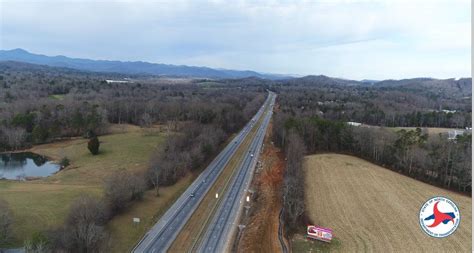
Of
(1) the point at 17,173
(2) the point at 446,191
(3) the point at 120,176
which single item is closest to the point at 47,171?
(1) the point at 17,173

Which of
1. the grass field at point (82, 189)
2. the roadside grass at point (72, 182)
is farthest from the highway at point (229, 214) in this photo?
the roadside grass at point (72, 182)

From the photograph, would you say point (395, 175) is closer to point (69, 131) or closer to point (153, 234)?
point (153, 234)

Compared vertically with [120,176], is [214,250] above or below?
below

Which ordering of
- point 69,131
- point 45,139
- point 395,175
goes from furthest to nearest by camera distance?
point 69,131 → point 45,139 → point 395,175

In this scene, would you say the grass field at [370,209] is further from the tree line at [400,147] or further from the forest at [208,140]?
the forest at [208,140]

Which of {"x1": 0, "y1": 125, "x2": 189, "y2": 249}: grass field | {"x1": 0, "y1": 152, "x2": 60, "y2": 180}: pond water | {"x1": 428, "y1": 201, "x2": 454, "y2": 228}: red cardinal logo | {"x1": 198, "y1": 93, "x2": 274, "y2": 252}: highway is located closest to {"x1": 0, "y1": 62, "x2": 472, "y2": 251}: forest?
{"x1": 0, "y1": 125, "x2": 189, "y2": 249}: grass field

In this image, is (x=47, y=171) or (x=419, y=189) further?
(x=47, y=171)

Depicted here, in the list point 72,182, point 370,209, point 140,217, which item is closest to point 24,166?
point 72,182

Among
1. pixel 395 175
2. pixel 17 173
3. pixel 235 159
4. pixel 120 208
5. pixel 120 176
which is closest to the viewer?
pixel 120 208
